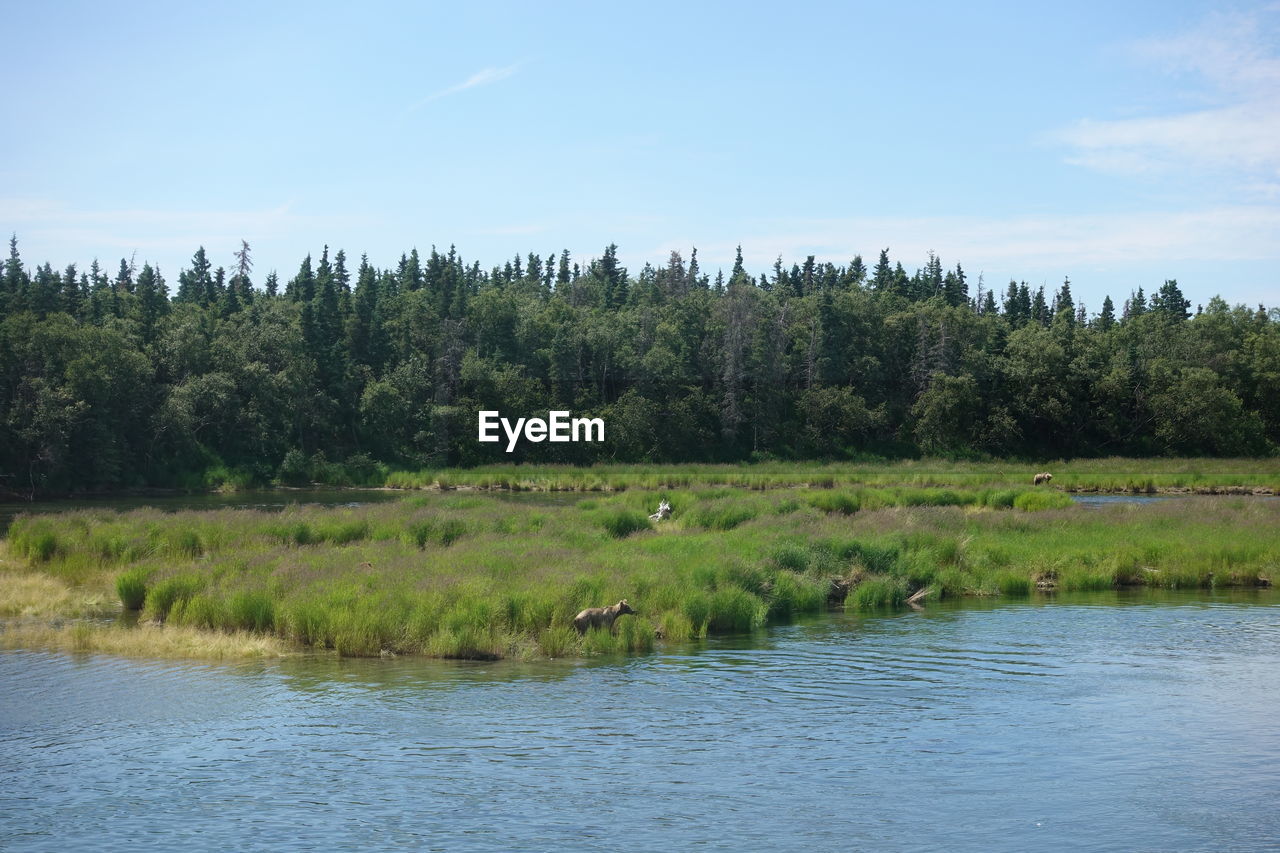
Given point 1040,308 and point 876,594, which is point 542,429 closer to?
point 876,594

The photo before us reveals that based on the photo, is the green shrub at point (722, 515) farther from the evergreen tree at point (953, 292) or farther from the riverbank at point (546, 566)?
the evergreen tree at point (953, 292)

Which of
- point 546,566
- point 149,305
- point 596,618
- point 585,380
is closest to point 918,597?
point 546,566

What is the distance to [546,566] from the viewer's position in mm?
25391

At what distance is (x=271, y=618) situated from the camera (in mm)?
22297

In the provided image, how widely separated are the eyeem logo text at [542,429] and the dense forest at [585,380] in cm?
126

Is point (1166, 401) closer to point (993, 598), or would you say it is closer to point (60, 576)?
point (993, 598)

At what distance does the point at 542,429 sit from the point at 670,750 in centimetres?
9133

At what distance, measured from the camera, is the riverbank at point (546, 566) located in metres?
21.7

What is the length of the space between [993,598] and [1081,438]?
3389 inches

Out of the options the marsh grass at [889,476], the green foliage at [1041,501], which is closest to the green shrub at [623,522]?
the green foliage at [1041,501]

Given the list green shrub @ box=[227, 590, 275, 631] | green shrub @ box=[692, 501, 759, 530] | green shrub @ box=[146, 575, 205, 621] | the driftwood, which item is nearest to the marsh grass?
green shrub @ box=[692, 501, 759, 530]

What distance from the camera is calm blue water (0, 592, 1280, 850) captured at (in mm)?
12188

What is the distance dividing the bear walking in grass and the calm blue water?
1.41m

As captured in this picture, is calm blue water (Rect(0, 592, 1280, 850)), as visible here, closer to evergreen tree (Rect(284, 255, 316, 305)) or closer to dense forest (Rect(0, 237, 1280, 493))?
dense forest (Rect(0, 237, 1280, 493))
